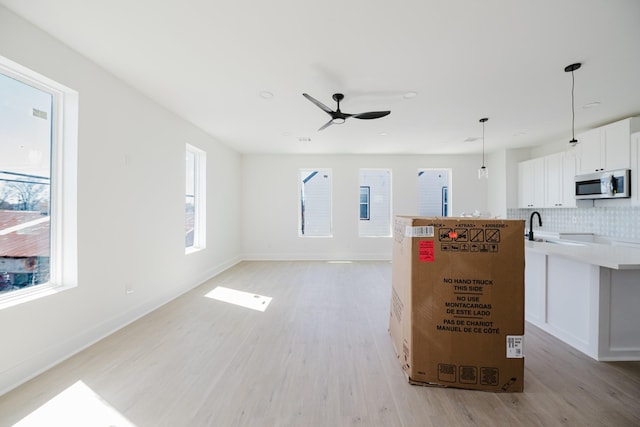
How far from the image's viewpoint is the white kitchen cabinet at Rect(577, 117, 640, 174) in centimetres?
362

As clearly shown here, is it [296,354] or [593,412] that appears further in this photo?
[296,354]

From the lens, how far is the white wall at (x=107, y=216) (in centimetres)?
194

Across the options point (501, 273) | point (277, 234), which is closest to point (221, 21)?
point (501, 273)

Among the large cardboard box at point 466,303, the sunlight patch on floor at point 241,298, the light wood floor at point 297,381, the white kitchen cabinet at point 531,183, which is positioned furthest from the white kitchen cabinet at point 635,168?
the sunlight patch on floor at point 241,298

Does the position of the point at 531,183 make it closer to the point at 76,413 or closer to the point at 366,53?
the point at 366,53

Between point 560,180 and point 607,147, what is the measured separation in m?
0.99

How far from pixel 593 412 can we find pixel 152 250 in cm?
428

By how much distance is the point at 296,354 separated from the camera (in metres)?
2.27

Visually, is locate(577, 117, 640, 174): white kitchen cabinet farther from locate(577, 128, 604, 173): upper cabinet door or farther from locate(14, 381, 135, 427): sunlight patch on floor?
locate(14, 381, 135, 427): sunlight patch on floor

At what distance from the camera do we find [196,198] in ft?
15.5

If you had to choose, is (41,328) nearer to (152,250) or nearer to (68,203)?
(68,203)

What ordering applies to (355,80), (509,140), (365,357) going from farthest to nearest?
(509,140) → (355,80) → (365,357)

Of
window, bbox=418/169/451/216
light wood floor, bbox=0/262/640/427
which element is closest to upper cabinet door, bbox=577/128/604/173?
window, bbox=418/169/451/216

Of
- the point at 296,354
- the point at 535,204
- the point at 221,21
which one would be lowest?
the point at 296,354
